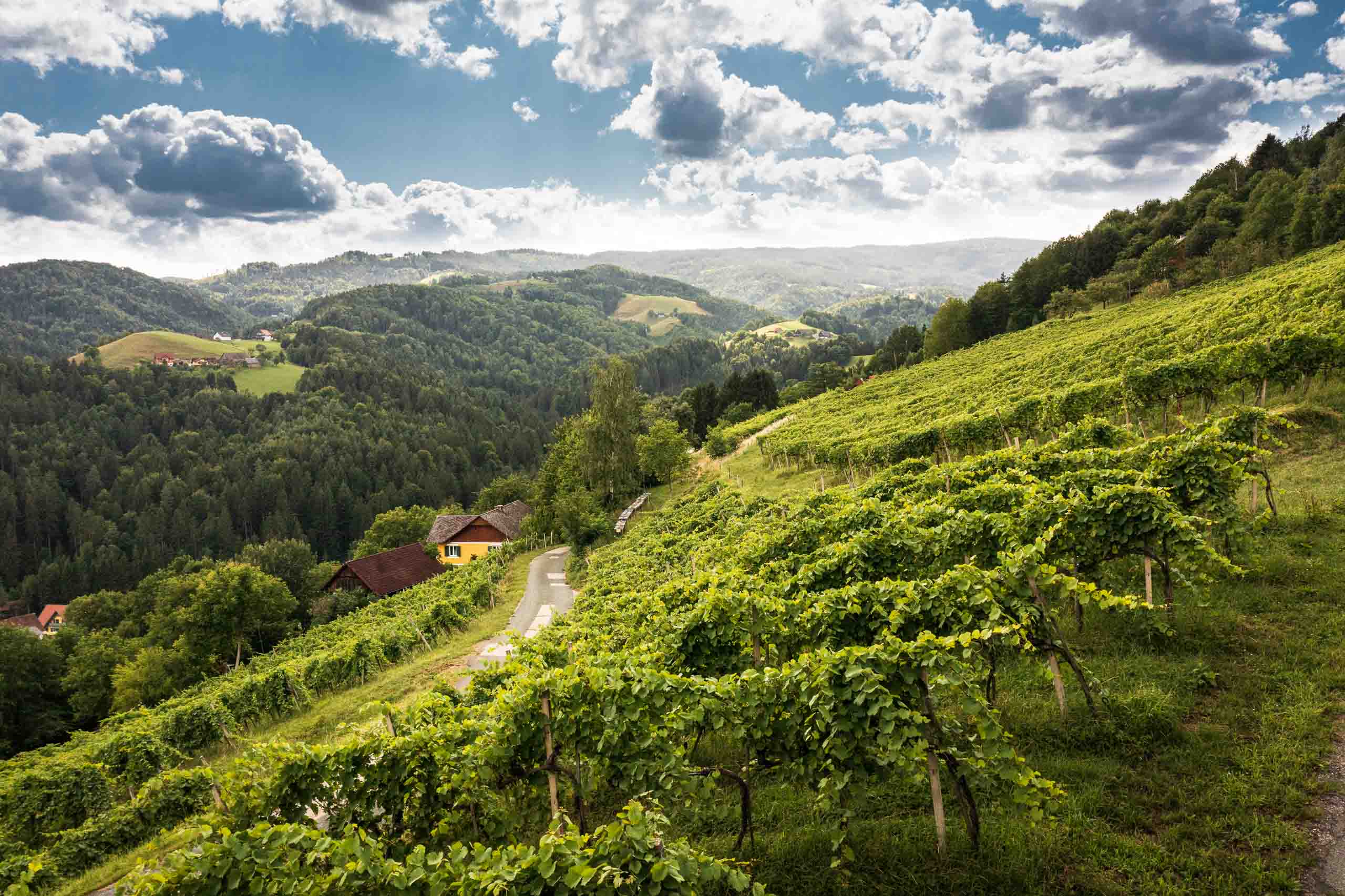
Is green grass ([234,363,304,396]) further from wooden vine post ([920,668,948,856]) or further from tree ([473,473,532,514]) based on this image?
wooden vine post ([920,668,948,856])

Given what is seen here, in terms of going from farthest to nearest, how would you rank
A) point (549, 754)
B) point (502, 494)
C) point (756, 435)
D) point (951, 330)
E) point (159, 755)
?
point (951, 330) < point (502, 494) < point (756, 435) < point (159, 755) < point (549, 754)

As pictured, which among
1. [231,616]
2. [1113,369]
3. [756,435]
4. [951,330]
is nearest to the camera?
[1113,369]

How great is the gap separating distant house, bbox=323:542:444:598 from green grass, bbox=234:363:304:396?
5369 inches

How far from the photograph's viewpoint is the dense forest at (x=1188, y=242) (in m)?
57.9

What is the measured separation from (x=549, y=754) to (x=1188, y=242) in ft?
304

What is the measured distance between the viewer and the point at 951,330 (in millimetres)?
89125

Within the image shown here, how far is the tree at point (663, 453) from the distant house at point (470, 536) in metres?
16.2

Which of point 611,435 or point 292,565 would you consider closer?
point 611,435

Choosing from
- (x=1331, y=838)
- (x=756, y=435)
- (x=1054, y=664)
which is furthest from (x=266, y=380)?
(x=1331, y=838)

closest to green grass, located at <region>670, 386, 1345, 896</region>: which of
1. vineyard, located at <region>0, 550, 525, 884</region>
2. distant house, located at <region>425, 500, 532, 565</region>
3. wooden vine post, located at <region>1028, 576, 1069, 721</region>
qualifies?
wooden vine post, located at <region>1028, 576, 1069, 721</region>

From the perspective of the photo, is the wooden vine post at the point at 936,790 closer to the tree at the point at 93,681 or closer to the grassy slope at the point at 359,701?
the grassy slope at the point at 359,701

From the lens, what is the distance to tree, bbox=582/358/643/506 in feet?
178

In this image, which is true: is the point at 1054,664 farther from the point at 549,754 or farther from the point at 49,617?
the point at 49,617

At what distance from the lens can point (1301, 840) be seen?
6.26 m
